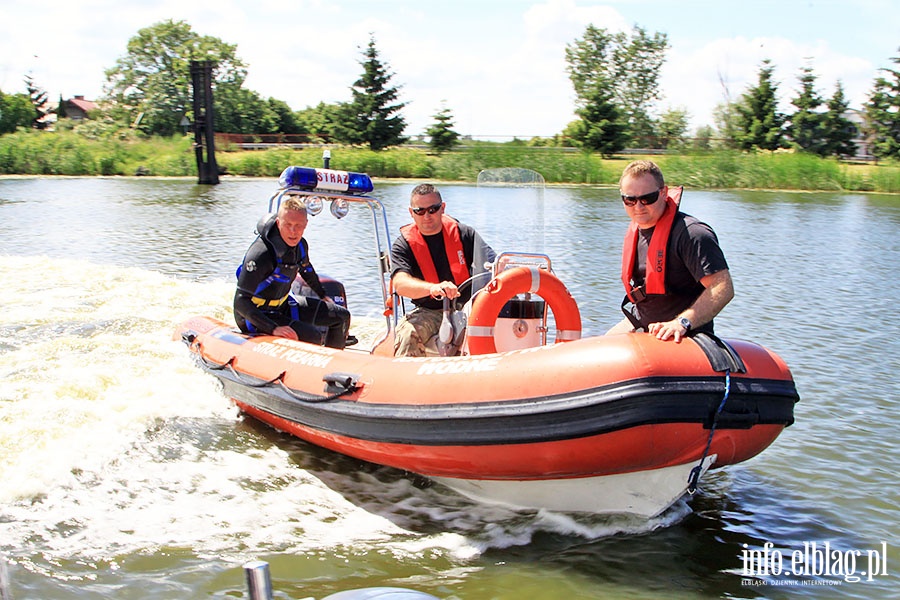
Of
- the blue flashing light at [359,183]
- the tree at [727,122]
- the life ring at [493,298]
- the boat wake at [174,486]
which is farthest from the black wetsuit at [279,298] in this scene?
the tree at [727,122]

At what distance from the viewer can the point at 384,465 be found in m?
4.51

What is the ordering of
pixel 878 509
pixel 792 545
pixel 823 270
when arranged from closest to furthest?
pixel 792 545 < pixel 878 509 < pixel 823 270

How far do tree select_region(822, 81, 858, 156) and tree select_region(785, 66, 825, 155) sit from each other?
9.5 inches

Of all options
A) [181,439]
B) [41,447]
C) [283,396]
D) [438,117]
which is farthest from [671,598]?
[438,117]

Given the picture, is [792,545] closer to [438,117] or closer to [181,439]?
[181,439]

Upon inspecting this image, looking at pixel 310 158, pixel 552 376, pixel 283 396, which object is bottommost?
pixel 283 396

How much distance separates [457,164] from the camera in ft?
86.2

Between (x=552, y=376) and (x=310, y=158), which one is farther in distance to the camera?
(x=310, y=158)

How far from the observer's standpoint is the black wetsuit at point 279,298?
5047 millimetres

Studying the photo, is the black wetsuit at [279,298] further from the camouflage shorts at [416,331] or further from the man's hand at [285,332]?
the camouflage shorts at [416,331]

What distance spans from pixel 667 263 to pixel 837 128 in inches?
1434

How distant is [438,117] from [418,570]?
31181 millimetres

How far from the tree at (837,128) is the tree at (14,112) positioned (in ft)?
129

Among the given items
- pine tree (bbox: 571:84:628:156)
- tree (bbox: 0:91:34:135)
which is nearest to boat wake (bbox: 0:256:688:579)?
pine tree (bbox: 571:84:628:156)
